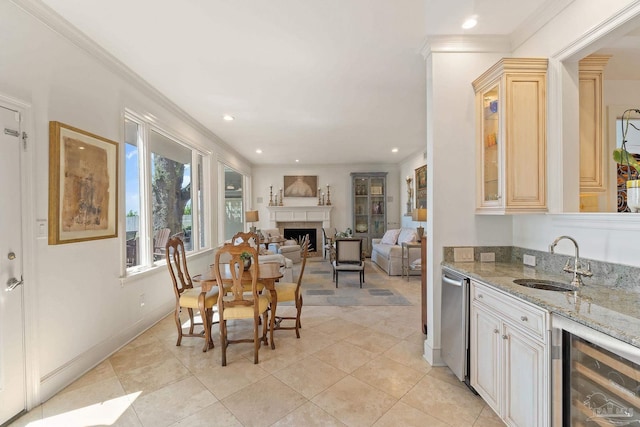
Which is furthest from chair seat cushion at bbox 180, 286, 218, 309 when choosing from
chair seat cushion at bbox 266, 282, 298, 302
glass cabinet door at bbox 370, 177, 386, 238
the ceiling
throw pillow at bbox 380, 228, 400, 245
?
glass cabinet door at bbox 370, 177, 386, 238

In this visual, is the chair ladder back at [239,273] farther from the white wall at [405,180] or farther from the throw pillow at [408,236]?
the white wall at [405,180]

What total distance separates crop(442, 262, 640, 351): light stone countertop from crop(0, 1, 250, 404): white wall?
313 centimetres

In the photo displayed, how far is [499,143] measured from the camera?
220 centimetres

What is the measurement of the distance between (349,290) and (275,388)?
2835 mm

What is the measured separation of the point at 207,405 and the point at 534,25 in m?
3.80

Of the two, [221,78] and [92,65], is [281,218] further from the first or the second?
[92,65]

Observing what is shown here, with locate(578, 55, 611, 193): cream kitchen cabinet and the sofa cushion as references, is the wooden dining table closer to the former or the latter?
locate(578, 55, 611, 193): cream kitchen cabinet

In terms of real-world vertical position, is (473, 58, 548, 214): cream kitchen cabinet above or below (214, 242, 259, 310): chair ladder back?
above

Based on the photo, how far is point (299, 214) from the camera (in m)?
8.36

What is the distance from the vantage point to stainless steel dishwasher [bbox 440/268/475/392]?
2.08 meters

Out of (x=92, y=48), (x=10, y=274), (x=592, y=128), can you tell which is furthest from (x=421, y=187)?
(x=10, y=274)

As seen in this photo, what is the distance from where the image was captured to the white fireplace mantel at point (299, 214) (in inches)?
328

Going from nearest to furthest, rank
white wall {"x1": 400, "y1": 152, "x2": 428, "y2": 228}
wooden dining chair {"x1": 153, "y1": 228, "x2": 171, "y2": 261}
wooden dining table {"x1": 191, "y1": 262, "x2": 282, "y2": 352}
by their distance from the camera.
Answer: wooden dining table {"x1": 191, "y1": 262, "x2": 282, "y2": 352} → wooden dining chair {"x1": 153, "y1": 228, "x2": 171, "y2": 261} → white wall {"x1": 400, "y1": 152, "x2": 428, "y2": 228}

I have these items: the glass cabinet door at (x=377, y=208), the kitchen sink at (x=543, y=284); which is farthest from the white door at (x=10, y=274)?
the glass cabinet door at (x=377, y=208)
